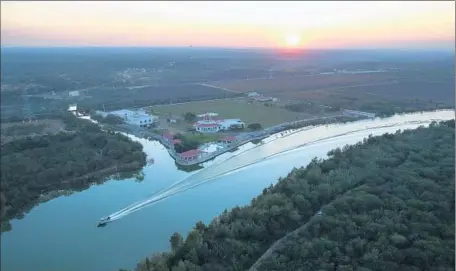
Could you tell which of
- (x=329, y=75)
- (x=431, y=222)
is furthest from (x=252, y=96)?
(x=431, y=222)

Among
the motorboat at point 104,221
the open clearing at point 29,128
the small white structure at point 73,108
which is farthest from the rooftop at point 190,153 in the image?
the small white structure at point 73,108

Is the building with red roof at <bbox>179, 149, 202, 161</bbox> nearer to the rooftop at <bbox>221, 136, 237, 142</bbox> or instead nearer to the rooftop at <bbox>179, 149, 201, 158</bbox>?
the rooftop at <bbox>179, 149, 201, 158</bbox>

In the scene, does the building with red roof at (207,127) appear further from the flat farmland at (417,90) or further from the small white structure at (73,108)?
the flat farmland at (417,90)

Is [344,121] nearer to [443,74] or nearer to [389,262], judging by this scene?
[389,262]

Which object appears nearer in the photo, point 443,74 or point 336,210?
point 336,210

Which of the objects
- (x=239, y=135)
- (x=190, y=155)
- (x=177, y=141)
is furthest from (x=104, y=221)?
(x=239, y=135)

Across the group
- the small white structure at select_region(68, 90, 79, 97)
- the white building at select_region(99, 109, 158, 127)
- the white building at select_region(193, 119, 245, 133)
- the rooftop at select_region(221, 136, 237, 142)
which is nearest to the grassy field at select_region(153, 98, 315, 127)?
the white building at select_region(193, 119, 245, 133)
